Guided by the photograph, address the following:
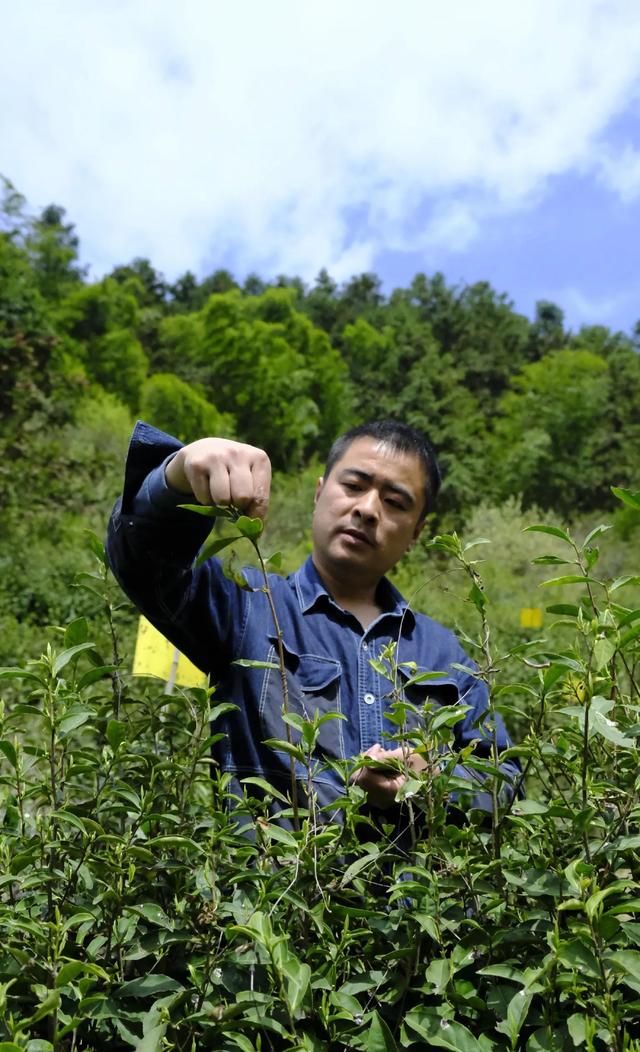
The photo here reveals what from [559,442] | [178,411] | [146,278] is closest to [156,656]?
[178,411]

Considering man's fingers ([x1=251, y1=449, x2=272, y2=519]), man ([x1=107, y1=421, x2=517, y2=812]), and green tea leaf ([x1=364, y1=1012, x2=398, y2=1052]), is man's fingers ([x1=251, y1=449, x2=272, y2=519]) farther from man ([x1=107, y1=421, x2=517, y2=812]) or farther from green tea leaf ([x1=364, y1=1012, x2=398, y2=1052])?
green tea leaf ([x1=364, y1=1012, x2=398, y2=1052])

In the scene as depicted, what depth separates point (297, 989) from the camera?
754 millimetres

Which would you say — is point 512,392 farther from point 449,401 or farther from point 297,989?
point 297,989

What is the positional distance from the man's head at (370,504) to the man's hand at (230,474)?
77 cm

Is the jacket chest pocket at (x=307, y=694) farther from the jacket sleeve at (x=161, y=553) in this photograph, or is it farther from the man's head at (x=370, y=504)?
the man's head at (x=370, y=504)

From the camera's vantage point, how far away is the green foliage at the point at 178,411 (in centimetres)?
3188

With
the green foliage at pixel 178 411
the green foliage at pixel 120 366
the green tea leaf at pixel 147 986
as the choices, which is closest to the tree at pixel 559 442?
the green foliage at pixel 178 411

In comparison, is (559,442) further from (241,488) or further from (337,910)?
(337,910)

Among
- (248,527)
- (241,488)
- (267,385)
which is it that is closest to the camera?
(248,527)

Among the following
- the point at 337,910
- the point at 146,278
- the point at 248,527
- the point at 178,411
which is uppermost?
the point at 146,278

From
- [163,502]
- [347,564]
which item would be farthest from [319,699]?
[163,502]

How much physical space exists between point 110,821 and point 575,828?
577mm

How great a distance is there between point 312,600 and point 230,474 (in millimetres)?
808

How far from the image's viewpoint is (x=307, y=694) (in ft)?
5.44
